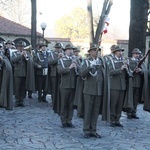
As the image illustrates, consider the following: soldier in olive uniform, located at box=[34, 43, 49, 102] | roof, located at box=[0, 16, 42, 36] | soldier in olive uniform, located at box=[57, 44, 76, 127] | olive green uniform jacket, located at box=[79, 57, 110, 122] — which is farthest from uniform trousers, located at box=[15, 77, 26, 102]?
roof, located at box=[0, 16, 42, 36]

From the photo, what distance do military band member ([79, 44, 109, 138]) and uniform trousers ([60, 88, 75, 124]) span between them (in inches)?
41.2

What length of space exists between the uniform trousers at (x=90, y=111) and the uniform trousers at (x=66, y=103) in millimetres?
1061

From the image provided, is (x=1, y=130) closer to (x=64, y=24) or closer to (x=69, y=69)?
(x=69, y=69)

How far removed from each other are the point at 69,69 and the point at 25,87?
4.19 m

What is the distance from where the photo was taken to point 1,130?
348 inches

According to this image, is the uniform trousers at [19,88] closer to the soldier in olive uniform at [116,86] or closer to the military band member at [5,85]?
Result: the military band member at [5,85]

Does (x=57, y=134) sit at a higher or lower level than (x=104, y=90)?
lower

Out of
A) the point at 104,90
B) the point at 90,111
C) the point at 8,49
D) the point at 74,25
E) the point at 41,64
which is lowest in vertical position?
the point at 90,111

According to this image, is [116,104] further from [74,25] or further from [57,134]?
[74,25]

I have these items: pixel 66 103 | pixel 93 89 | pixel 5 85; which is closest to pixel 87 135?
pixel 93 89

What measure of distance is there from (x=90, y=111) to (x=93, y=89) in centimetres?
49

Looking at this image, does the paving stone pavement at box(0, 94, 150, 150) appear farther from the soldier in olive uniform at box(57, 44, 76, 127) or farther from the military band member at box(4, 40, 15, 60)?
the military band member at box(4, 40, 15, 60)

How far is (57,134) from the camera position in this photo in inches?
338

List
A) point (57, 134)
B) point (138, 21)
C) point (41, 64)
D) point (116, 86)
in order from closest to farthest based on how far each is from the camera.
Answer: point (57, 134) → point (116, 86) → point (41, 64) → point (138, 21)
